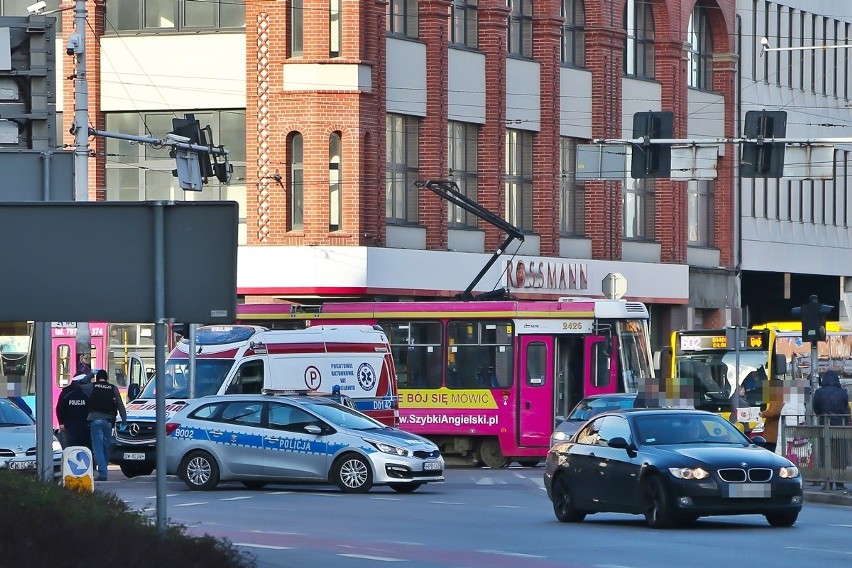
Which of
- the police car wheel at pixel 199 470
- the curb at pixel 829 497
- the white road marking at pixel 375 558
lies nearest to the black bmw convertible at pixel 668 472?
the white road marking at pixel 375 558

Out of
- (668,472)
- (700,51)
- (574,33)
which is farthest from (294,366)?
(700,51)

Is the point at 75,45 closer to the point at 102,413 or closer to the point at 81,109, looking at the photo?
the point at 81,109

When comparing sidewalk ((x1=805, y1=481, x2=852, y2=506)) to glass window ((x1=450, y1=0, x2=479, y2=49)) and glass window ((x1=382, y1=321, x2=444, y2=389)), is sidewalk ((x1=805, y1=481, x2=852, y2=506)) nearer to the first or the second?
glass window ((x1=382, y1=321, x2=444, y2=389))

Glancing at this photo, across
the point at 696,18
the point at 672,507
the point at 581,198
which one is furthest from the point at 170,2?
the point at 672,507

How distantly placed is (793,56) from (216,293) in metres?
54.9

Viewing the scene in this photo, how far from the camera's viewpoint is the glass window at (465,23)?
49.2 metres

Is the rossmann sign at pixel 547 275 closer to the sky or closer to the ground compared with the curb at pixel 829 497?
closer to the sky

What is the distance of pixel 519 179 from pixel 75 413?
2348cm

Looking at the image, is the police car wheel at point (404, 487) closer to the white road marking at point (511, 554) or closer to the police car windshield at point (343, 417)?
the police car windshield at point (343, 417)

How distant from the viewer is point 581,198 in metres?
53.3

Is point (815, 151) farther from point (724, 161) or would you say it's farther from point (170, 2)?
point (724, 161)

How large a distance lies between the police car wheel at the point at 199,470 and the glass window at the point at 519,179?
77.8 feet

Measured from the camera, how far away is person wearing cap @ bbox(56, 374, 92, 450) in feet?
96.8

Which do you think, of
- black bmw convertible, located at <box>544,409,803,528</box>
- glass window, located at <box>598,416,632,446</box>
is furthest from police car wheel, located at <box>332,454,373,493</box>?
glass window, located at <box>598,416,632,446</box>
